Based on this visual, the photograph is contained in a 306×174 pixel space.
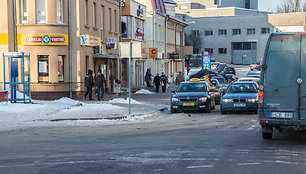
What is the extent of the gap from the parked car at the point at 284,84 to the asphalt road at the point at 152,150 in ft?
1.96

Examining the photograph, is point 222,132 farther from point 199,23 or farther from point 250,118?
point 199,23

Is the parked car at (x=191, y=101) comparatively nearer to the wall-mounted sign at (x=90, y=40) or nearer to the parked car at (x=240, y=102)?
the parked car at (x=240, y=102)

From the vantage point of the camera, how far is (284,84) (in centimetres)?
1345

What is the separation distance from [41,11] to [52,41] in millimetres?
1789

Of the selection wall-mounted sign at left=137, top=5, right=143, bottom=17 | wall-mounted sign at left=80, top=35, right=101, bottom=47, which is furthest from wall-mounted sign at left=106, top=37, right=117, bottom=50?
wall-mounted sign at left=137, top=5, right=143, bottom=17

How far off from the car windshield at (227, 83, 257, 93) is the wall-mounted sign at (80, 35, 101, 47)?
10030mm

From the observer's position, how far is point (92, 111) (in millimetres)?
24188

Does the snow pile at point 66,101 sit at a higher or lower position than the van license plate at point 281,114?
lower

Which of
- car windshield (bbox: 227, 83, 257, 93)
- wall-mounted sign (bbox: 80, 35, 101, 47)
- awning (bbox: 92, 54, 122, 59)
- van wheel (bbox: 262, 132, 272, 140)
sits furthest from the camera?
awning (bbox: 92, 54, 122, 59)

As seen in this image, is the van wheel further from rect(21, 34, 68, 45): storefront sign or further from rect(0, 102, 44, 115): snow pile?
rect(21, 34, 68, 45): storefront sign

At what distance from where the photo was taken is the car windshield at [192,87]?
26445 mm

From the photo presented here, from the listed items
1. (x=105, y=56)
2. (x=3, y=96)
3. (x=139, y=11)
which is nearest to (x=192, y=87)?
(x=3, y=96)

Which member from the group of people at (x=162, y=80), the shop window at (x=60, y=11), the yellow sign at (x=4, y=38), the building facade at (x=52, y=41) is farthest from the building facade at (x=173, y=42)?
the yellow sign at (x=4, y=38)

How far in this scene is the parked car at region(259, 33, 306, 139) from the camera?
1331cm
